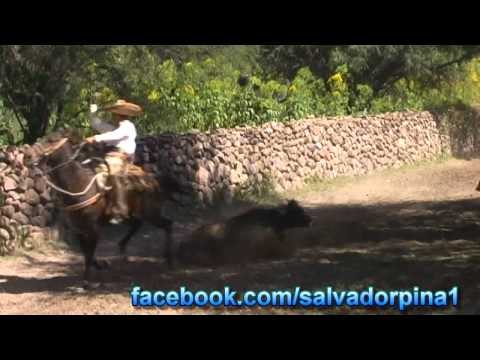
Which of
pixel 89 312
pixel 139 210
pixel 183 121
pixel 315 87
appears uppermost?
pixel 315 87

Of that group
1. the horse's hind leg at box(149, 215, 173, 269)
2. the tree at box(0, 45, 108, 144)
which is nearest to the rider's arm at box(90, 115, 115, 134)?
the horse's hind leg at box(149, 215, 173, 269)

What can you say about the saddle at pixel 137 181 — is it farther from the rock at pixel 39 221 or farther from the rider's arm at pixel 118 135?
the rock at pixel 39 221

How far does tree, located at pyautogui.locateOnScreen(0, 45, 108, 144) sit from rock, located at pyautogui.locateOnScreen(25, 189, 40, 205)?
3412mm

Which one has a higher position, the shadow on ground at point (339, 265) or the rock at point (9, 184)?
the rock at point (9, 184)

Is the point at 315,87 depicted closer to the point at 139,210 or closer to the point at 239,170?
the point at 239,170

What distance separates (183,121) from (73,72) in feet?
11.1

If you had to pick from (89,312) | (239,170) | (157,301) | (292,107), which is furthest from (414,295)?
(292,107)

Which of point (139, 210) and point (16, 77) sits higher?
point (16, 77)

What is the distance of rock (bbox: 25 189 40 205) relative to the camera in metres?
11.8

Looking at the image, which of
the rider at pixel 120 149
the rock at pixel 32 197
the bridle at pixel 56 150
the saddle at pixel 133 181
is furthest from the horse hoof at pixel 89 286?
the rock at pixel 32 197

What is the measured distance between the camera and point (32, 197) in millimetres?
11898

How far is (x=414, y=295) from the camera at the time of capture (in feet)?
26.1

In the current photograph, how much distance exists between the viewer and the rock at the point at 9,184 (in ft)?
38.0

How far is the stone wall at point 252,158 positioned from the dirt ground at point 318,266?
81cm
